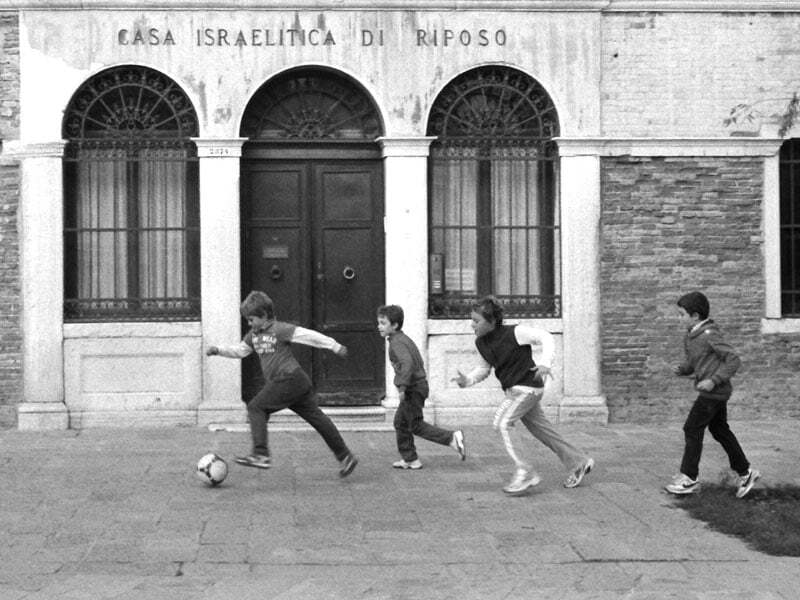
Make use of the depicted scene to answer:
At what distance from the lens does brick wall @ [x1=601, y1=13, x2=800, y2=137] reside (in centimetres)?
1383

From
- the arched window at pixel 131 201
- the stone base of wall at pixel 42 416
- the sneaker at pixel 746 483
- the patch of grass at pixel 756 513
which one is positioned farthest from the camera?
the arched window at pixel 131 201

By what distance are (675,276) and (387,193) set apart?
308cm

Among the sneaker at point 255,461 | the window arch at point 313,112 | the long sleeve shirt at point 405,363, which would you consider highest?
the window arch at point 313,112

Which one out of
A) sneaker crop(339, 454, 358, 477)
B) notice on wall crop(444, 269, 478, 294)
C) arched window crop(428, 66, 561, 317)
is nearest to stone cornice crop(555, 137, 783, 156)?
arched window crop(428, 66, 561, 317)

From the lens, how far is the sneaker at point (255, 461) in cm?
1005

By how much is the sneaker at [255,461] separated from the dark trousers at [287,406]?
1.6 inches

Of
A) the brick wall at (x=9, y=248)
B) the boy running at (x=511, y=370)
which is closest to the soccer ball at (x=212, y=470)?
Result: the boy running at (x=511, y=370)

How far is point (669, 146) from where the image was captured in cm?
1384

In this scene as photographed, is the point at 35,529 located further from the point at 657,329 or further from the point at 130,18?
the point at 657,329

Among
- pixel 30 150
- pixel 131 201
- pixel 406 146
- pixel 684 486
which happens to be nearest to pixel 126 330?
pixel 131 201

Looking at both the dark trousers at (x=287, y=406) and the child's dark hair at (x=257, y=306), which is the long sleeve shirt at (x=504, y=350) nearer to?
the dark trousers at (x=287, y=406)

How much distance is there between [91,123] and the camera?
13.5 metres

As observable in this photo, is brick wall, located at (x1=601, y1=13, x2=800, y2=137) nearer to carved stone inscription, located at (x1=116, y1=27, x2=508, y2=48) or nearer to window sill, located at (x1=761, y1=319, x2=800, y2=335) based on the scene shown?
carved stone inscription, located at (x1=116, y1=27, x2=508, y2=48)

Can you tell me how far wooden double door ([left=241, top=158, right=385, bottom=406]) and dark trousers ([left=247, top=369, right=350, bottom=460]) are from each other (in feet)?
11.1
